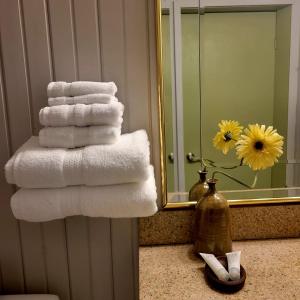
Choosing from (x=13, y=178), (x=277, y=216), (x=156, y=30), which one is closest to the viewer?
(x=13, y=178)

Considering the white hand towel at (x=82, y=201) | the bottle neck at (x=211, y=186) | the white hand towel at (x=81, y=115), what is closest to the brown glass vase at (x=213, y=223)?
the bottle neck at (x=211, y=186)

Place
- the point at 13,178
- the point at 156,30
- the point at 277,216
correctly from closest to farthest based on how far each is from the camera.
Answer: the point at 13,178, the point at 156,30, the point at 277,216

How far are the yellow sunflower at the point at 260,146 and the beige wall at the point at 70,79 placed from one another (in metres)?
0.26

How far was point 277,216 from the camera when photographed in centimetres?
98

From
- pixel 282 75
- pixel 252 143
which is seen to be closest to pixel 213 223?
pixel 252 143

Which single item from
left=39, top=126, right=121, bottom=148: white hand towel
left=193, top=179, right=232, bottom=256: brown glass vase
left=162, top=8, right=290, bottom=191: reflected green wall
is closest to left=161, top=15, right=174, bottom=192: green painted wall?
left=162, top=8, right=290, bottom=191: reflected green wall

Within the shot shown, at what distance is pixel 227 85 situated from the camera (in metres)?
0.94

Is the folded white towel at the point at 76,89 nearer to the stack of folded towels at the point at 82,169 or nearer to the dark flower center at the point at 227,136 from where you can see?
the stack of folded towels at the point at 82,169

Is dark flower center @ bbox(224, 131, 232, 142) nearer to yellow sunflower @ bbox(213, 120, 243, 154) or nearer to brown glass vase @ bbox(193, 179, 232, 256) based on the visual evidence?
yellow sunflower @ bbox(213, 120, 243, 154)

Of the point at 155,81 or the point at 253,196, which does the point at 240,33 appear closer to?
the point at 155,81

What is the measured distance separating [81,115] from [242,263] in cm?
57

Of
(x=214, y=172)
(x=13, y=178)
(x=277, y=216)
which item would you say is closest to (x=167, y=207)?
(x=214, y=172)

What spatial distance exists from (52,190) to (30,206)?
0.06 meters

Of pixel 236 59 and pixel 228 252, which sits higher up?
pixel 236 59
